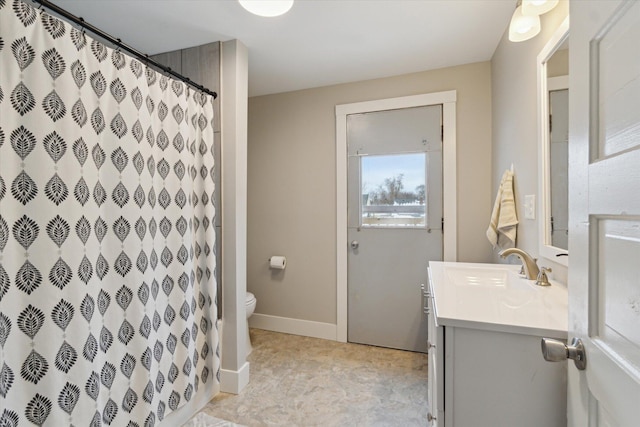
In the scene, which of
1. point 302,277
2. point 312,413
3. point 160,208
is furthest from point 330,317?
point 160,208

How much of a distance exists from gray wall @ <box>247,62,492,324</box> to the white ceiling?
8.6 inches

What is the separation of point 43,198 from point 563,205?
2.05m

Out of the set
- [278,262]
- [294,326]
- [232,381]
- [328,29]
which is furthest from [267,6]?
[294,326]

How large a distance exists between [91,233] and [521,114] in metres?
2.21

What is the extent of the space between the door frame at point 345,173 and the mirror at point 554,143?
93 centimetres

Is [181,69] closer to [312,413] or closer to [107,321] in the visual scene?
[107,321]

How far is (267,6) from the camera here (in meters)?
1.41

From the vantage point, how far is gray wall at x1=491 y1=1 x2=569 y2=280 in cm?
Result: 144

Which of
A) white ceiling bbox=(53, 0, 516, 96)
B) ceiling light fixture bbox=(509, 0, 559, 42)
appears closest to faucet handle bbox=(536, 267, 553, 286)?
ceiling light fixture bbox=(509, 0, 559, 42)

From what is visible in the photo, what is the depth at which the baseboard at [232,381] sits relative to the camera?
191 centimetres

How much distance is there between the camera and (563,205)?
1265mm

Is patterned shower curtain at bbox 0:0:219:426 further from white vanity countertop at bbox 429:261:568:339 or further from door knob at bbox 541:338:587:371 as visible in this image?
door knob at bbox 541:338:587:371

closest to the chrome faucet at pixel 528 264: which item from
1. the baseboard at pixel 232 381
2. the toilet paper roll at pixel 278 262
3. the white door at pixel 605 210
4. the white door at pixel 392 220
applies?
the white door at pixel 605 210

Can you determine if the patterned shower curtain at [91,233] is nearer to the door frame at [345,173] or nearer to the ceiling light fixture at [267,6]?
the ceiling light fixture at [267,6]
